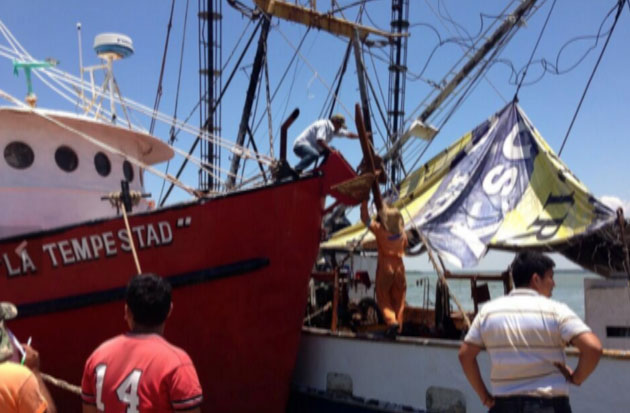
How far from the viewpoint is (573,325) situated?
3.19 metres

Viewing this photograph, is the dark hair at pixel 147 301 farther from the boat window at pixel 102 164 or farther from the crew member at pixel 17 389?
the boat window at pixel 102 164

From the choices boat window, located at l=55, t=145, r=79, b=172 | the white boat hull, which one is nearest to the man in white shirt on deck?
the white boat hull

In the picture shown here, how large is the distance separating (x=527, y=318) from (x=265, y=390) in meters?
4.99

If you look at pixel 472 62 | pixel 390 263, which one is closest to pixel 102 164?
pixel 390 263

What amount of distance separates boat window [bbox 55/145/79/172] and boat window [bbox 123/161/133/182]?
795 mm

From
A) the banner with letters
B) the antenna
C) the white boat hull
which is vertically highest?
the antenna

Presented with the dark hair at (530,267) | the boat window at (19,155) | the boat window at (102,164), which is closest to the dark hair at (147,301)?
the dark hair at (530,267)

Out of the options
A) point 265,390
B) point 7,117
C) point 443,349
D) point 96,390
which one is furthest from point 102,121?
point 96,390

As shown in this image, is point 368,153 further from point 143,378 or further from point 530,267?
point 143,378

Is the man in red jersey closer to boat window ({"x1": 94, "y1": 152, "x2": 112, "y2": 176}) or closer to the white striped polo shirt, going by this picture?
the white striped polo shirt

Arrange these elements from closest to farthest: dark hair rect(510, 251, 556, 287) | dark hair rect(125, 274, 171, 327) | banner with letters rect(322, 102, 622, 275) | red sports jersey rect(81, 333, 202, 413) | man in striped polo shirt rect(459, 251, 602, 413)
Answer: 1. red sports jersey rect(81, 333, 202, 413)
2. dark hair rect(125, 274, 171, 327)
3. man in striped polo shirt rect(459, 251, 602, 413)
4. dark hair rect(510, 251, 556, 287)
5. banner with letters rect(322, 102, 622, 275)

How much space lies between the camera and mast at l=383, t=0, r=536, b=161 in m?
10.8

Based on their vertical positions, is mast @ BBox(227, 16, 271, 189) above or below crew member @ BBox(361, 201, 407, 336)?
above

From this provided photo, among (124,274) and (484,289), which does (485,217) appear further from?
(124,274)
